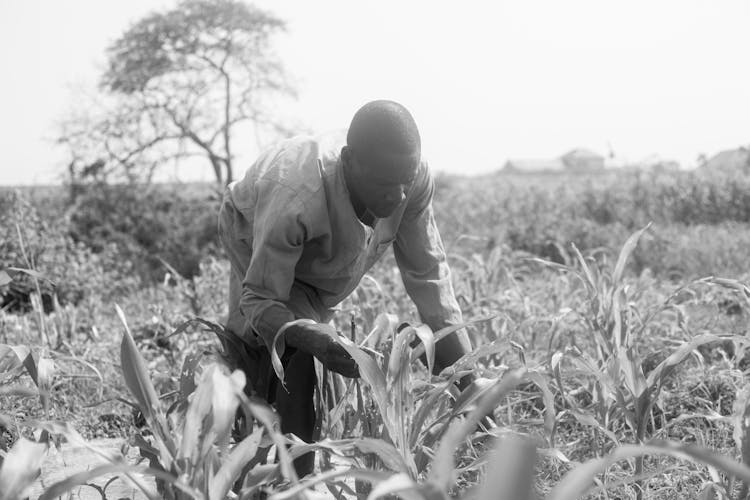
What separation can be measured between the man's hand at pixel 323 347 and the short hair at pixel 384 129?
0.47 metres

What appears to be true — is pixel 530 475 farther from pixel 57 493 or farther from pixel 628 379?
pixel 628 379

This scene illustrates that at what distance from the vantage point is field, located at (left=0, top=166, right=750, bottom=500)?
1.41 m

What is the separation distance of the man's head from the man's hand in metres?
0.36

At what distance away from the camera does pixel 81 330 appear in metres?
4.95

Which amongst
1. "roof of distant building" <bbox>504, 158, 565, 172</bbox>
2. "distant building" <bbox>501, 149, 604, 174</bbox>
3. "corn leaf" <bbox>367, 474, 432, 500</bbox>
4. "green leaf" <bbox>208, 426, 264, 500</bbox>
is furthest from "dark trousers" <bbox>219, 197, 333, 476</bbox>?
"roof of distant building" <bbox>504, 158, 565, 172</bbox>

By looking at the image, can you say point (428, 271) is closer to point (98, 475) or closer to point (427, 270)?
point (427, 270)

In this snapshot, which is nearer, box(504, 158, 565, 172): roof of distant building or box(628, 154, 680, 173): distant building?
box(628, 154, 680, 173): distant building

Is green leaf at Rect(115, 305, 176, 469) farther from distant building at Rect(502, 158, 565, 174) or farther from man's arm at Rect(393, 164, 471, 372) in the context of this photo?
distant building at Rect(502, 158, 565, 174)

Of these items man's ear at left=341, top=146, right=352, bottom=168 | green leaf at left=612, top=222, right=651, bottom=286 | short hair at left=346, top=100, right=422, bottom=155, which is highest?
short hair at left=346, top=100, right=422, bottom=155

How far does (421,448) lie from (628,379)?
0.65 metres

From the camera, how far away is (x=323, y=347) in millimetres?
1983

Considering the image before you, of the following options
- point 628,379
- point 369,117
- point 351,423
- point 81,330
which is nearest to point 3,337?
point 81,330

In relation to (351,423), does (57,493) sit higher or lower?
higher

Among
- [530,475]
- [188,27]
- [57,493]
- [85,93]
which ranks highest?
[188,27]
